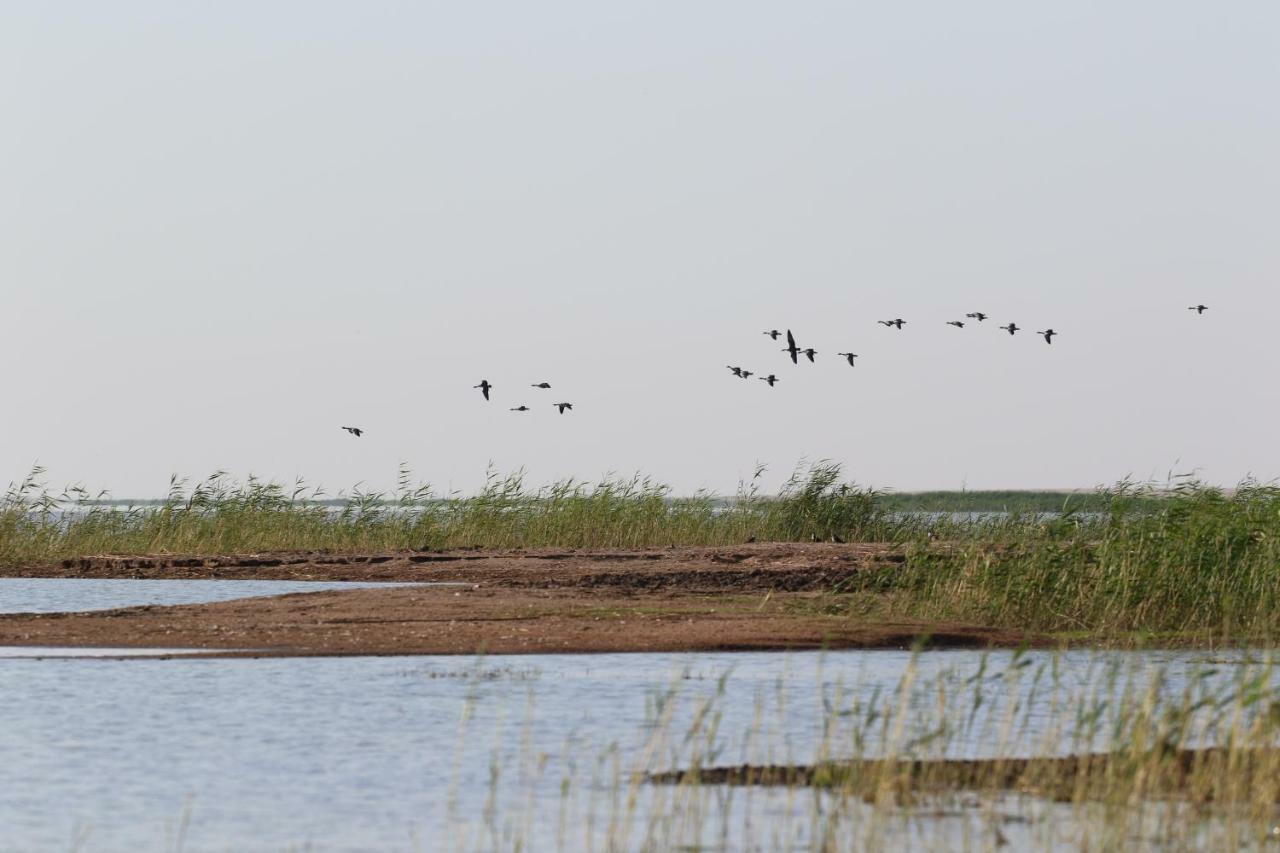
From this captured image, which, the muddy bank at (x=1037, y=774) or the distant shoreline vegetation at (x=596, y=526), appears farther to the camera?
the distant shoreline vegetation at (x=596, y=526)

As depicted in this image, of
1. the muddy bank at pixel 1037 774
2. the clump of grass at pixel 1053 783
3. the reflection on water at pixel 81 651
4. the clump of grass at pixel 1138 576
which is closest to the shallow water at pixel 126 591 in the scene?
the reflection on water at pixel 81 651

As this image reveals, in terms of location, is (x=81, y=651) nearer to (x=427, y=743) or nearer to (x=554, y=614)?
(x=554, y=614)

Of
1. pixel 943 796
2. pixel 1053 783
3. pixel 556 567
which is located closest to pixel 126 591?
pixel 556 567

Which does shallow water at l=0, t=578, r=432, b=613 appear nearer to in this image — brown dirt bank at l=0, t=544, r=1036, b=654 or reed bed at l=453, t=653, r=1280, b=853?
brown dirt bank at l=0, t=544, r=1036, b=654

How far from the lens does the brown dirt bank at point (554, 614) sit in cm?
2062

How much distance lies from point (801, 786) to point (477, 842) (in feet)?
7.86

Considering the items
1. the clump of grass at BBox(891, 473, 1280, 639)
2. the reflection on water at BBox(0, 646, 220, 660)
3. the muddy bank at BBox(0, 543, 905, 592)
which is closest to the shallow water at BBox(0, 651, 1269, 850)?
the reflection on water at BBox(0, 646, 220, 660)

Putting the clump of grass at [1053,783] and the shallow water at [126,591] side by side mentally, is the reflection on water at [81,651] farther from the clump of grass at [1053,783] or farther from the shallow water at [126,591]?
the clump of grass at [1053,783]

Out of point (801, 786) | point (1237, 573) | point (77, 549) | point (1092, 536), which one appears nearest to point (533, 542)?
point (77, 549)

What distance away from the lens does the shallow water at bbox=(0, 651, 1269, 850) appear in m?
10.5

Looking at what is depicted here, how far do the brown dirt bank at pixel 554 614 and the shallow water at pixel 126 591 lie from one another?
138 centimetres

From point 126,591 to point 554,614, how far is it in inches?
402

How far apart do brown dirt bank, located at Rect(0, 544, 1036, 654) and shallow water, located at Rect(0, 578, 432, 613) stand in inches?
54.2

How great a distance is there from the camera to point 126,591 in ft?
100
